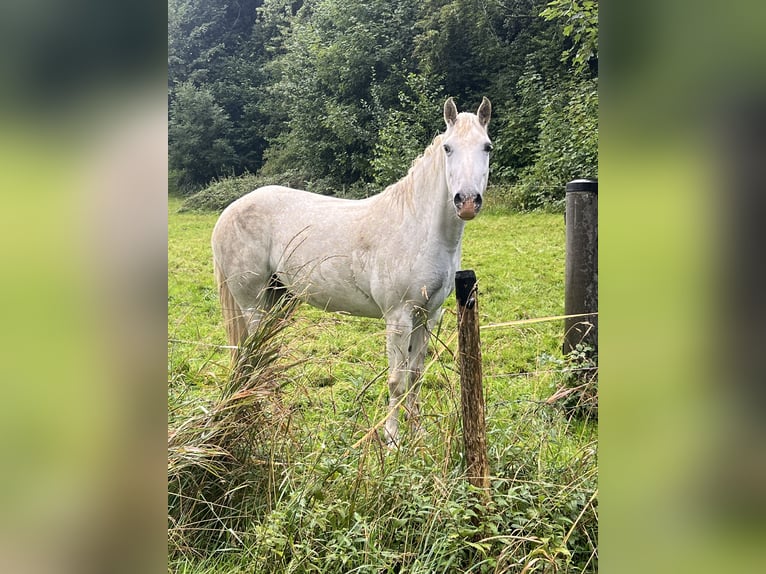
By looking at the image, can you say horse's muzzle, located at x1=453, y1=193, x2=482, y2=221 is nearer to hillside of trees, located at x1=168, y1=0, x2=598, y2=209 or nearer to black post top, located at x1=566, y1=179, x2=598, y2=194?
black post top, located at x1=566, y1=179, x2=598, y2=194

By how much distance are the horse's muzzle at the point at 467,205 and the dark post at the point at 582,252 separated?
40 cm

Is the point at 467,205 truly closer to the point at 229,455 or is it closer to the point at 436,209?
the point at 436,209

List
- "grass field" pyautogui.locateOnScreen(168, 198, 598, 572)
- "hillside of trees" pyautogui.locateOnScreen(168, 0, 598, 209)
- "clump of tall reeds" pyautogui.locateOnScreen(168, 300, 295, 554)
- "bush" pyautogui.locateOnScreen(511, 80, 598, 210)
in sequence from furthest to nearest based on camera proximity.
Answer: "hillside of trees" pyautogui.locateOnScreen(168, 0, 598, 209), "bush" pyautogui.locateOnScreen(511, 80, 598, 210), "clump of tall reeds" pyautogui.locateOnScreen(168, 300, 295, 554), "grass field" pyautogui.locateOnScreen(168, 198, 598, 572)

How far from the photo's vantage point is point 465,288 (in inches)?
44.4

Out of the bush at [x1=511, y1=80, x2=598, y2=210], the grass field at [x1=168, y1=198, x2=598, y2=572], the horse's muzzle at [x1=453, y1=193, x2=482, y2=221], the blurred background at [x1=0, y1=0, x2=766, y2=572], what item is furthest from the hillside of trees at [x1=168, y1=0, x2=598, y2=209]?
the blurred background at [x1=0, y1=0, x2=766, y2=572]

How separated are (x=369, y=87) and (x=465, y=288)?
9.24ft

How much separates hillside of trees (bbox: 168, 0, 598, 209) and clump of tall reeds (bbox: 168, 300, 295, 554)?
2.11 metres

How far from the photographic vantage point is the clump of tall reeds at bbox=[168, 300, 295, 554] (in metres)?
1.25
